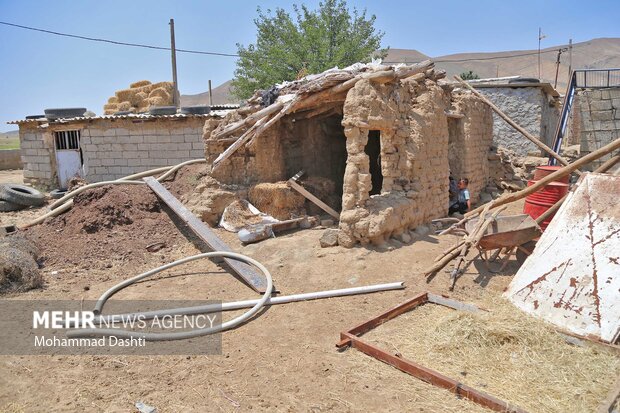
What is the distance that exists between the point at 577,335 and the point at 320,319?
2.67 m

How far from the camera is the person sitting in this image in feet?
30.2

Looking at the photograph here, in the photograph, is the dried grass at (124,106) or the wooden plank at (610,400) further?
the dried grass at (124,106)

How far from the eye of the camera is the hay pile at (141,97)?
68.7 feet

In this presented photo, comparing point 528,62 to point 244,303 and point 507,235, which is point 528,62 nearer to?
point 507,235

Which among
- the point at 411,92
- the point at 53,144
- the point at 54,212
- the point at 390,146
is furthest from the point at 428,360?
the point at 53,144

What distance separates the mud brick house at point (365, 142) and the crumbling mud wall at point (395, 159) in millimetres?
17

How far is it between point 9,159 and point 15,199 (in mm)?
15364

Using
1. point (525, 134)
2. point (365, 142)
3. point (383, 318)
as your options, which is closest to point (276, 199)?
point (365, 142)

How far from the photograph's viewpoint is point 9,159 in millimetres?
23828

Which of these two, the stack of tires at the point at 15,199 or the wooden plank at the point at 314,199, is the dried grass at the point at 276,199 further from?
the stack of tires at the point at 15,199

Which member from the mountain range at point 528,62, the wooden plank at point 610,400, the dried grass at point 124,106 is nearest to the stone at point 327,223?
the wooden plank at point 610,400

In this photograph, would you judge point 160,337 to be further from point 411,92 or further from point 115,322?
point 411,92

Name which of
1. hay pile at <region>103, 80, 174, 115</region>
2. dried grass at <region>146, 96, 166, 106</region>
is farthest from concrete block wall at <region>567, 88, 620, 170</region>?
hay pile at <region>103, 80, 174, 115</region>

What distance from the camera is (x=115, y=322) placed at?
17.0 feet
